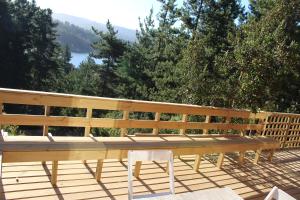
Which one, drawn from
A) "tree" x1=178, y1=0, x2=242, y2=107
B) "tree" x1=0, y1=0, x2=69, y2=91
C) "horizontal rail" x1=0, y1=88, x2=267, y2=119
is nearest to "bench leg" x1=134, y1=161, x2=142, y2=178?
A: "horizontal rail" x1=0, y1=88, x2=267, y2=119

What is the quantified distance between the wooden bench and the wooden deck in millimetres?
191

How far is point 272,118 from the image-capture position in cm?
741

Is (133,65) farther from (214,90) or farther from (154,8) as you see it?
(214,90)

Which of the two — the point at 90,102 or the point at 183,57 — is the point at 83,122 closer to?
the point at 90,102

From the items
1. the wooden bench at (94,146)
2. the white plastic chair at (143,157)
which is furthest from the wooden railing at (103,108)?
the white plastic chair at (143,157)

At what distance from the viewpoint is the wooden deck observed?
3734 mm

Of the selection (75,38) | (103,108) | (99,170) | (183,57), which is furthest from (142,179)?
(75,38)

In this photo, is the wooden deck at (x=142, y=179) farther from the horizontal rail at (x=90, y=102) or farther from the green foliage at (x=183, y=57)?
the green foliage at (x=183, y=57)

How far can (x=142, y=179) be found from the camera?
179 inches

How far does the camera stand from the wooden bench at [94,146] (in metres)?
3.28

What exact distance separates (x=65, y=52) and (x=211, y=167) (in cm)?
4845

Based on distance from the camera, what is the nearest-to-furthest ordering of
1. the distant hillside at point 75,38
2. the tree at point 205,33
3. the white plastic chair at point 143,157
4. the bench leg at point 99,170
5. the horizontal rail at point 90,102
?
the white plastic chair at point 143,157, the horizontal rail at point 90,102, the bench leg at point 99,170, the tree at point 205,33, the distant hillside at point 75,38

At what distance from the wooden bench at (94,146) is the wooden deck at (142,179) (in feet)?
0.63

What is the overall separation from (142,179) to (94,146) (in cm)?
109
